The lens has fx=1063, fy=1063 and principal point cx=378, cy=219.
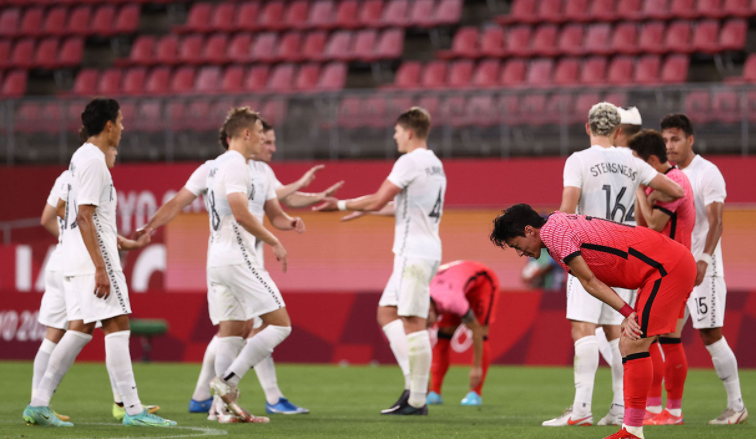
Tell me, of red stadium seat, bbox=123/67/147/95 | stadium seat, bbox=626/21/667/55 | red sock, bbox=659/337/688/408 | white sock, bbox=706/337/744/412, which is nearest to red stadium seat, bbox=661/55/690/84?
stadium seat, bbox=626/21/667/55

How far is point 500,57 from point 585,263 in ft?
49.3

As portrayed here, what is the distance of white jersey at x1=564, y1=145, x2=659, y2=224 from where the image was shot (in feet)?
24.8

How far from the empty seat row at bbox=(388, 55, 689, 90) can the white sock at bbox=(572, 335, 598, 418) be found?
1195cm

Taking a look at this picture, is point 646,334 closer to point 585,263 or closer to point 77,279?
point 585,263

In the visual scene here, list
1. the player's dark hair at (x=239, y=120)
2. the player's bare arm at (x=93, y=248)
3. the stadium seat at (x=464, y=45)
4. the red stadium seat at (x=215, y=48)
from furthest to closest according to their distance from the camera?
the red stadium seat at (x=215, y=48), the stadium seat at (x=464, y=45), the player's dark hair at (x=239, y=120), the player's bare arm at (x=93, y=248)

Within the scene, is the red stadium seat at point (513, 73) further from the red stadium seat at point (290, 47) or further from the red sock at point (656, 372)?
the red sock at point (656, 372)

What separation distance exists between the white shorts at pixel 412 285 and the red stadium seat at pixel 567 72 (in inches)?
456

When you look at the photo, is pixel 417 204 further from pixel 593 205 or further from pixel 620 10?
pixel 620 10

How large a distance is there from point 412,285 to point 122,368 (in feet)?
7.72

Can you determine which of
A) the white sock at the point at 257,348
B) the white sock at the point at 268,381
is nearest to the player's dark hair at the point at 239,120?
the white sock at the point at 257,348

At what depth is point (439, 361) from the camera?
33.0ft

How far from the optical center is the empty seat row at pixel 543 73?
63.0ft

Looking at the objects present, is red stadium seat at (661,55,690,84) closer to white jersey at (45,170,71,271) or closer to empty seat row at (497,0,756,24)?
empty seat row at (497,0,756,24)

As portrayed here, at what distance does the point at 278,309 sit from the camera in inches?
311
